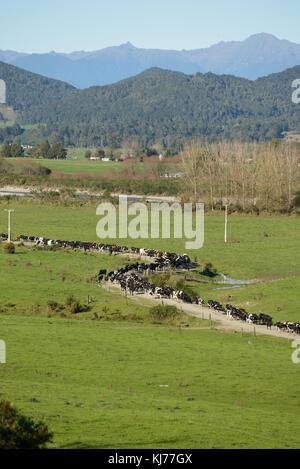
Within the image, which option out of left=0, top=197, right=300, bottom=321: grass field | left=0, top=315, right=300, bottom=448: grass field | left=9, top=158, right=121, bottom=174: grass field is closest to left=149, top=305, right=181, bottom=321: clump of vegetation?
left=0, top=315, right=300, bottom=448: grass field

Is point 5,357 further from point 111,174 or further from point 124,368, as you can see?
point 111,174

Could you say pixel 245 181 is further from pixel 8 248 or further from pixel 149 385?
pixel 149 385

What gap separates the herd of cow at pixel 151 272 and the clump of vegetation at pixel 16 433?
17.7m

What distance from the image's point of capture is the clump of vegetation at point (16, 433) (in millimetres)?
12945

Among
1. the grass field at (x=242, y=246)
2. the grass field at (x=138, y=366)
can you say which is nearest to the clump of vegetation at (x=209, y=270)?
the grass field at (x=138, y=366)

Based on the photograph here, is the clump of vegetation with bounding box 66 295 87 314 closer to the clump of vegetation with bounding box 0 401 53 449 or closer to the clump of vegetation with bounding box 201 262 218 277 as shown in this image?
the clump of vegetation with bounding box 201 262 218 277

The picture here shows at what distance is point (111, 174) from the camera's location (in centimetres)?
12662

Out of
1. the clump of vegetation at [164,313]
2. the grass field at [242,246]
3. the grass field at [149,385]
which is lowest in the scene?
the grass field at [242,246]

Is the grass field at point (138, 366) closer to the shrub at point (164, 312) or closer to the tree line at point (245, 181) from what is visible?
the shrub at point (164, 312)

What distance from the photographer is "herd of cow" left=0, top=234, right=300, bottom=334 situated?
31188mm

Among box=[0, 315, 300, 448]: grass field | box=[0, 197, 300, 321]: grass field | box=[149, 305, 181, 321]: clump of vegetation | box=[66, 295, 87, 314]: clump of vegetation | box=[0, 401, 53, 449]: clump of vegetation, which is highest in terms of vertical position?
box=[0, 401, 53, 449]: clump of vegetation

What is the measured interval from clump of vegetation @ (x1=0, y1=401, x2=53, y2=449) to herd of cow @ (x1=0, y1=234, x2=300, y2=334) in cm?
1772
